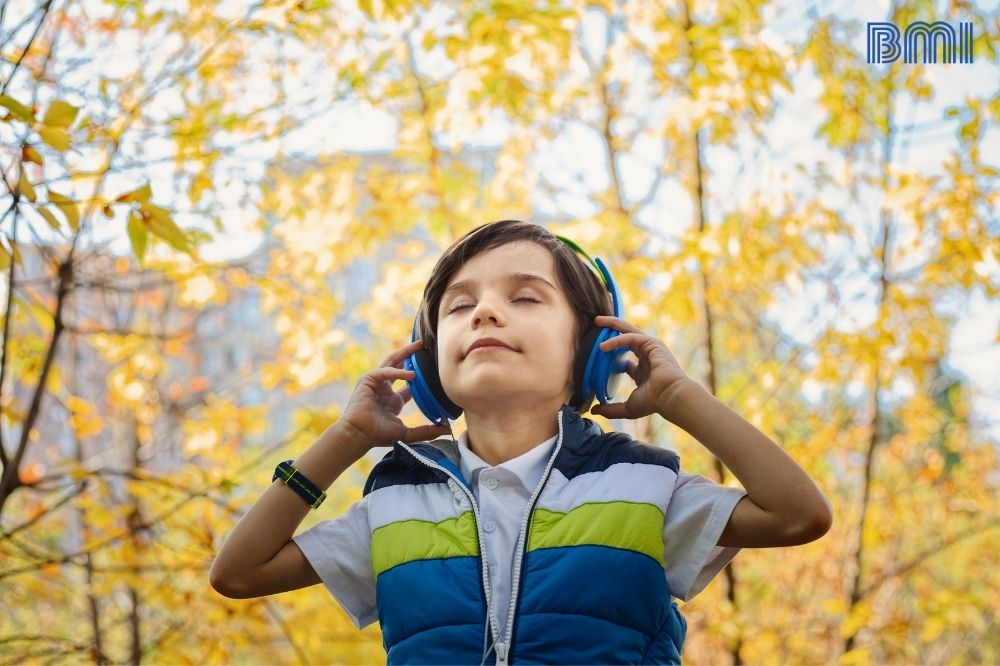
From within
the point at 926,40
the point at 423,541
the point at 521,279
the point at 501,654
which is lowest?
the point at 501,654

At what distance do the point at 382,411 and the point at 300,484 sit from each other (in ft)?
0.58

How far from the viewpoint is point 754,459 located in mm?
1188

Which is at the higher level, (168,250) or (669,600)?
(168,250)

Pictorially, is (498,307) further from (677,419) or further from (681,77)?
(681,77)

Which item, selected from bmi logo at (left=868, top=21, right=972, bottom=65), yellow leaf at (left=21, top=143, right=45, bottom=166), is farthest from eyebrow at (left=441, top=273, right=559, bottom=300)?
bmi logo at (left=868, top=21, right=972, bottom=65)

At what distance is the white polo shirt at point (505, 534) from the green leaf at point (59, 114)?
0.86 meters

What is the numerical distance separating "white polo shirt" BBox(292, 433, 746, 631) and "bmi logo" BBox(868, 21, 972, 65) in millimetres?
2418

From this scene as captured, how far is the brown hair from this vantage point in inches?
56.0

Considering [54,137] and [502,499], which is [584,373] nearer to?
[502,499]

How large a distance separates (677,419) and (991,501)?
195 inches

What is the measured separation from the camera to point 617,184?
3.70 meters

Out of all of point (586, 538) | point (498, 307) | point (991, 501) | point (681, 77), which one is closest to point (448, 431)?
point (498, 307)

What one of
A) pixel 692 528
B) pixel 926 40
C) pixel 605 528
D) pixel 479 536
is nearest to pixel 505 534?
pixel 479 536

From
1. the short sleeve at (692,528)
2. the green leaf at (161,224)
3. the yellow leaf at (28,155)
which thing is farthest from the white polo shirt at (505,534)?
the yellow leaf at (28,155)
